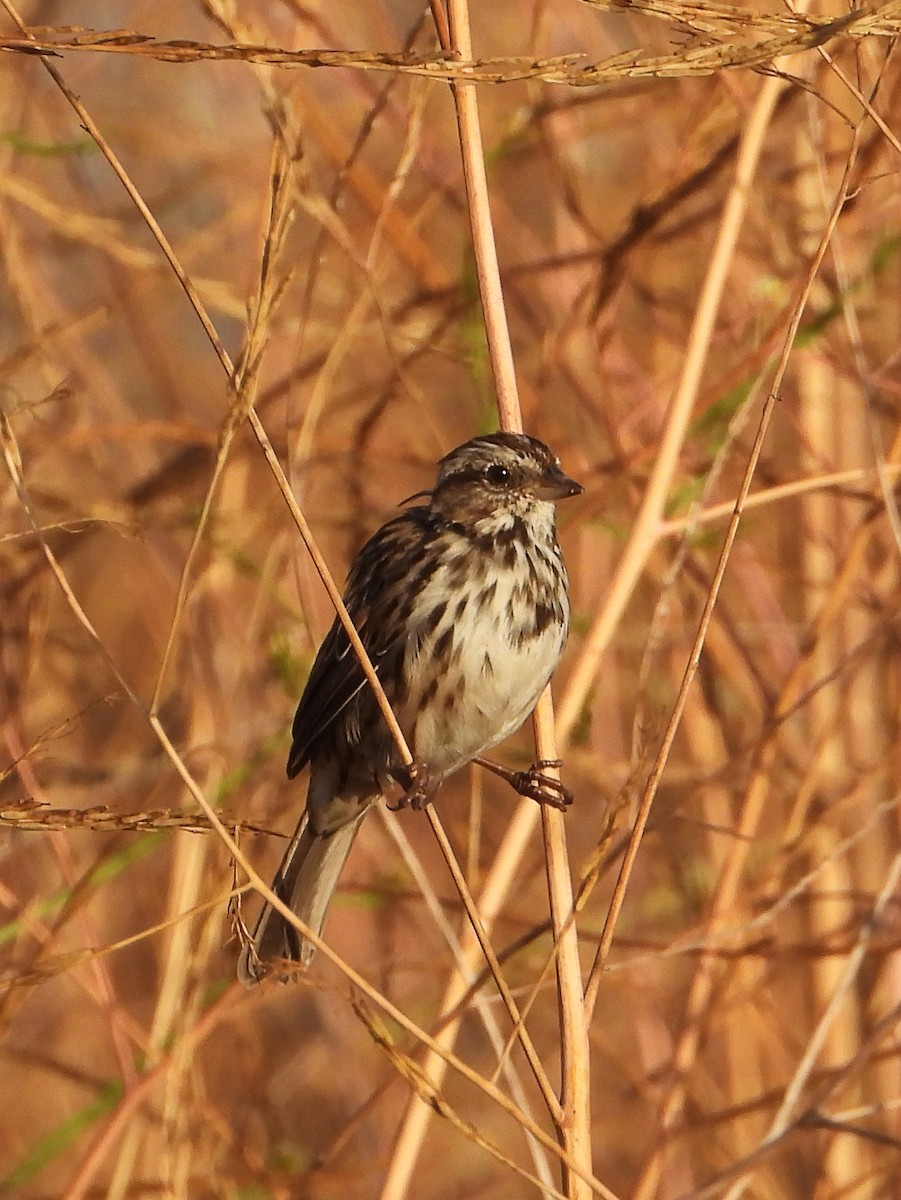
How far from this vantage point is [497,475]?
278 centimetres

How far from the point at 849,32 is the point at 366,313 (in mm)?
2230

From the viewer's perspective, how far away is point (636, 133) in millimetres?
4137

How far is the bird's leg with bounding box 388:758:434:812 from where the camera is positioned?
2.64 m

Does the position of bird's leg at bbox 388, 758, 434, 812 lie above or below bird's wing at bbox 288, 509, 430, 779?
below

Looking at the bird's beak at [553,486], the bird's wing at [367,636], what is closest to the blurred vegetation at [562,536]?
the bird's wing at [367,636]

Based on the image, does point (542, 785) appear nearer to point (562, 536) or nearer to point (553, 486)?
point (553, 486)

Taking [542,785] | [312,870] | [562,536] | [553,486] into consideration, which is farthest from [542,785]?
[562,536]

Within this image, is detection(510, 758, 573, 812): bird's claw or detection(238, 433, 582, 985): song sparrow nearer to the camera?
detection(510, 758, 573, 812): bird's claw

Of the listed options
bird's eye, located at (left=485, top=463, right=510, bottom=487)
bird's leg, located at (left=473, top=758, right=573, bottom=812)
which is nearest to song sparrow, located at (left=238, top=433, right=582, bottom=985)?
bird's eye, located at (left=485, top=463, right=510, bottom=487)

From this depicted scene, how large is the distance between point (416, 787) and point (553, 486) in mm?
596

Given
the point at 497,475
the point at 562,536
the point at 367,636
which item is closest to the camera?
the point at 497,475

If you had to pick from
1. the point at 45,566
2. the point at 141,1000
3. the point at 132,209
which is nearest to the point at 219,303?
the point at 45,566

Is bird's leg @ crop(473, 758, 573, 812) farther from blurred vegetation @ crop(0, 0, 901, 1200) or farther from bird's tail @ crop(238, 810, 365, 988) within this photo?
bird's tail @ crop(238, 810, 365, 988)

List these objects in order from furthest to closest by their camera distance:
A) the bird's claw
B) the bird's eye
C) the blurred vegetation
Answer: the blurred vegetation < the bird's eye < the bird's claw
